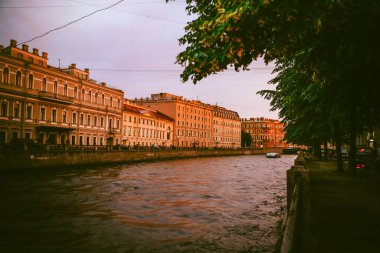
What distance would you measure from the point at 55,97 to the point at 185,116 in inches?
2424

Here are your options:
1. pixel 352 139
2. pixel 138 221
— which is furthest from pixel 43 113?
pixel 352 139

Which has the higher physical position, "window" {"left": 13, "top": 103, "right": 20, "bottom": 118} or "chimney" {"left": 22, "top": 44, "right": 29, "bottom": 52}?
"chimney" {"left": 22, "top": 44, "right": 29, "bottom": 52}

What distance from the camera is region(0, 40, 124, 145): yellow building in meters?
47.8

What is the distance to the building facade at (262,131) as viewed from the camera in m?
182

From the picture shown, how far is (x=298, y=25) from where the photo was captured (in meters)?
6.38

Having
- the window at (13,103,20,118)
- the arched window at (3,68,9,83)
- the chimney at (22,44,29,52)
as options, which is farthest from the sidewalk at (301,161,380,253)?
the chimney at (22,44,29,52)

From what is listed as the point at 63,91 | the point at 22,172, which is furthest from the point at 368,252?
the point at 63,91

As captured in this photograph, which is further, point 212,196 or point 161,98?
point 161,98

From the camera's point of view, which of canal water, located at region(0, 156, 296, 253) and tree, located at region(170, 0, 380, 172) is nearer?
tree, located at region(170, 0, 380, 172)

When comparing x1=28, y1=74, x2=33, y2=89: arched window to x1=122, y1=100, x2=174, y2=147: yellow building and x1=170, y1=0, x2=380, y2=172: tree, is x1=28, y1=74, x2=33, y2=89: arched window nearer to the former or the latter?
x1=122, y1=100, x2=174, y2=147: yellow building

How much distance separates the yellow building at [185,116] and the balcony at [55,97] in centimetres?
5045

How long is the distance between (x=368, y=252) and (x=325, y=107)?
1034 cm

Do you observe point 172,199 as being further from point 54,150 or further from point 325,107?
point 54,150

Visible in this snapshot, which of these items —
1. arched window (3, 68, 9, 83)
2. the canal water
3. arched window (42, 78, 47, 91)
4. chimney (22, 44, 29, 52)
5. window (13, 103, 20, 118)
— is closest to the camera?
the canal water
